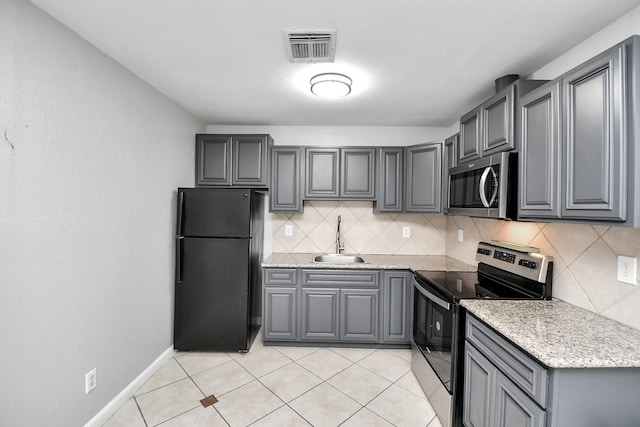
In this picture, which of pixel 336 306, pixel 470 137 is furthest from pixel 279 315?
pixel 470 137

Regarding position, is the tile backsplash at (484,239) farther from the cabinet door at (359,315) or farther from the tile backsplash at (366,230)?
the cabinet door at (359,315)

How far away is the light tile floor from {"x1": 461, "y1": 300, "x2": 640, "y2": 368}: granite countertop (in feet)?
3.12

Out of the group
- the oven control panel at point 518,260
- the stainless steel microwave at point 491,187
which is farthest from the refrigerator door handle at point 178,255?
the oven control panel at point 518,260

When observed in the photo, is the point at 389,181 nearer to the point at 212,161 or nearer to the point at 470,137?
the point at 470,137

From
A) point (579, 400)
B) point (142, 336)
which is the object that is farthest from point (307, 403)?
point (579, 400)

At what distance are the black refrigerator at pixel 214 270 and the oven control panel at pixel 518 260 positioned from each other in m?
2.05

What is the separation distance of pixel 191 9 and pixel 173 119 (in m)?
1.42

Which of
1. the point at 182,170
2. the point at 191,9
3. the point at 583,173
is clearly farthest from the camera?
the point at 182,170

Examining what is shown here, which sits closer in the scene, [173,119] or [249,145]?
[173,119]

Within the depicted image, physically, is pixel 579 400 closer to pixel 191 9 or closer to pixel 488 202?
pixel 488 202

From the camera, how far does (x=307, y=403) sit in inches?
77.8

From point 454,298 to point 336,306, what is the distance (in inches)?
51.0

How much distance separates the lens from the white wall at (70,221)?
1.26 m

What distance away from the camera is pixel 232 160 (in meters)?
2.95
